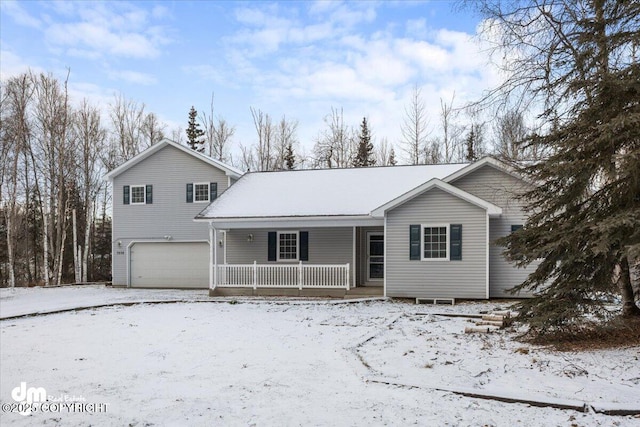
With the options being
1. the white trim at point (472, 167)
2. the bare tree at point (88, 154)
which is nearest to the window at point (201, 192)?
the white trim at point (472, 167)

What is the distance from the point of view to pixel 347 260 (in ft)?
54.9

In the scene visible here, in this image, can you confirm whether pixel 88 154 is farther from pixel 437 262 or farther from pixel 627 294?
pixel 627 294

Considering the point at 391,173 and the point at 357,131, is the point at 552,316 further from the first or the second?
the point at 357,131

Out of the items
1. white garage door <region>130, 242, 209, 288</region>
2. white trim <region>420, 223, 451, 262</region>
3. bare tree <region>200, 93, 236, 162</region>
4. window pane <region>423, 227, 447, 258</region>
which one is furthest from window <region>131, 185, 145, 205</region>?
bare tree <region>200, 93, 236, 162</region>

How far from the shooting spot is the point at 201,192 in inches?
815

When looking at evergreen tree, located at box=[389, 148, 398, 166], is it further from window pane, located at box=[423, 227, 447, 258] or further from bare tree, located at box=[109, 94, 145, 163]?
window pane, located at box=[423, 227, 447, 258]

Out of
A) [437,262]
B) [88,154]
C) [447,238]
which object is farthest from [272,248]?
[88,154]

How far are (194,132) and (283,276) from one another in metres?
24.5

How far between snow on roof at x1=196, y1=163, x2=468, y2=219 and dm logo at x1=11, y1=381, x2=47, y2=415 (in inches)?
401

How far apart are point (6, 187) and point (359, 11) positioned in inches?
935

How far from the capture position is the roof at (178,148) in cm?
2033

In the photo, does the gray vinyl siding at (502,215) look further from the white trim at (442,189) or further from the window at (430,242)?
the window at (430,242)

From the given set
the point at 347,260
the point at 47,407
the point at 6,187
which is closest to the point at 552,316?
the point at 47,407

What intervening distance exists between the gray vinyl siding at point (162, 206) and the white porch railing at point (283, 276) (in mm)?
4055
